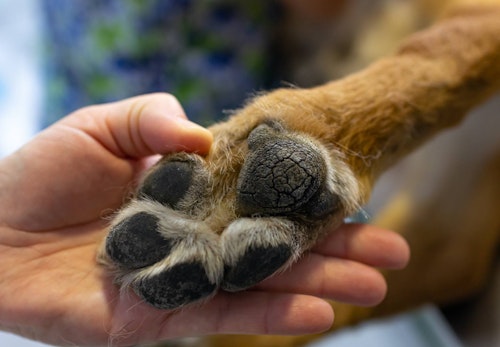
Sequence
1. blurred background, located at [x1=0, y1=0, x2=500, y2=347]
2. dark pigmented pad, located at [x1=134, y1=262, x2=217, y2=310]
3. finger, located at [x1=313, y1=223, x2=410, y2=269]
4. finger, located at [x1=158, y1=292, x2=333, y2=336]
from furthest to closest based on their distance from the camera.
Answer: blurred background, located at [x1=0, y1=0, x2=500, y2=347] → finger, located at [x1=313, y1=223, x2=410, y2=269] → finger, located at [x1=158, y1=292, x2=333, y2=336] → dark pigmented pad, located at [x1=134, y1=262, x2=217, y2=310]

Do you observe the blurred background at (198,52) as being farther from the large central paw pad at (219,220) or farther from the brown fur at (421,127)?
the large central paw pad at (219,220)

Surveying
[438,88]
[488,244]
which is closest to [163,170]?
[438,88]

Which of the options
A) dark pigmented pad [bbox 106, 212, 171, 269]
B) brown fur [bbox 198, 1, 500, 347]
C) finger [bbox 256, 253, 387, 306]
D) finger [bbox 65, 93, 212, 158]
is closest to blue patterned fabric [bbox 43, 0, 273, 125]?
brown fur [bbox 198, 1, 500, 347]

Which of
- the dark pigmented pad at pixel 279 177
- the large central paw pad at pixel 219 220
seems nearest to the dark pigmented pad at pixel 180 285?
the large central paw pad at pixel 219 220

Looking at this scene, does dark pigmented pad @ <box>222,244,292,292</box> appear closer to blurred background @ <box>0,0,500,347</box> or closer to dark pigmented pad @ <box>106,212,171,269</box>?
dark pigmented pad @ <box>106,212,171,269</box>

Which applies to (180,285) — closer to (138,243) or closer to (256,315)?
(138,243)

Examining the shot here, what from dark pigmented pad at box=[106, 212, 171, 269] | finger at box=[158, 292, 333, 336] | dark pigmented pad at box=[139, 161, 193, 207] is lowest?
finger at box=[158, 292, 333, 336]

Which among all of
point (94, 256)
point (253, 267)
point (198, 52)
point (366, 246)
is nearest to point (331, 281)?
point (366, 246)

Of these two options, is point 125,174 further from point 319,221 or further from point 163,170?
point 319,221
